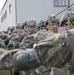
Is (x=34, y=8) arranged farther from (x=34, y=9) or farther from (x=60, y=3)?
(x=60, y=3)

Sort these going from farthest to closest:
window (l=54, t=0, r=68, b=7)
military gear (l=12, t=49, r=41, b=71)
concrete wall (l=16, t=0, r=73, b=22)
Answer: window (l=54, t=0, r=68, b=7) < concrete wall (l=16, t=0, r=73, b=22) < military gear (l=12, t=49, r=41, b=71)

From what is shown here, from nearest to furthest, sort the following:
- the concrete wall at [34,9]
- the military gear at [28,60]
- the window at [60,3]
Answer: the military gear at [28,60], the concrete wall at [34,9], the window at [60,3]

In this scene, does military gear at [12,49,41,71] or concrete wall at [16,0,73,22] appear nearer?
military gear at [12,49,41,71]

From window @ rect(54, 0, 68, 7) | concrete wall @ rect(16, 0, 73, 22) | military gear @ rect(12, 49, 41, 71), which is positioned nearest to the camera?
military gear @ rect(12, 49, 41, 71)

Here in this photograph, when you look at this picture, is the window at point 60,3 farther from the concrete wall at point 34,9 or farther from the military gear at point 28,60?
the military gear at point 28,60

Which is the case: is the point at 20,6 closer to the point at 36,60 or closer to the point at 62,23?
the point at 62,23

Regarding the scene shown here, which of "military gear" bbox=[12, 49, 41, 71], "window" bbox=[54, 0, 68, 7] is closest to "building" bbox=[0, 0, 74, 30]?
"window" bbox=[54, 0, 68, 7]

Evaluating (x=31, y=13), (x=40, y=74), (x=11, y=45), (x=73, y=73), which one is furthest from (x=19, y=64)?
(x=31, y=13)

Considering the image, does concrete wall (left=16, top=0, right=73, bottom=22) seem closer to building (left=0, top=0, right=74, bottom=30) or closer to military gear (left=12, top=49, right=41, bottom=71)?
building (left=0, top=0, right=74, bottom=30)

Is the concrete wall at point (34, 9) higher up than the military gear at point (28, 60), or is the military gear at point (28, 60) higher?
the concrete wall at point (34, 9)

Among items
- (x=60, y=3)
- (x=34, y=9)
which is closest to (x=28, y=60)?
(x=34, y=9)

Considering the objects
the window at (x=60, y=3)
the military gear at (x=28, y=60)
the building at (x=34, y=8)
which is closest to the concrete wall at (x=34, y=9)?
the building at (x=34, y=8)

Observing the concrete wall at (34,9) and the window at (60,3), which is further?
the window at (60,3)

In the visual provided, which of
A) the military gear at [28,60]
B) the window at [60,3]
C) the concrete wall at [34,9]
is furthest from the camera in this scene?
the window at [60,3]
